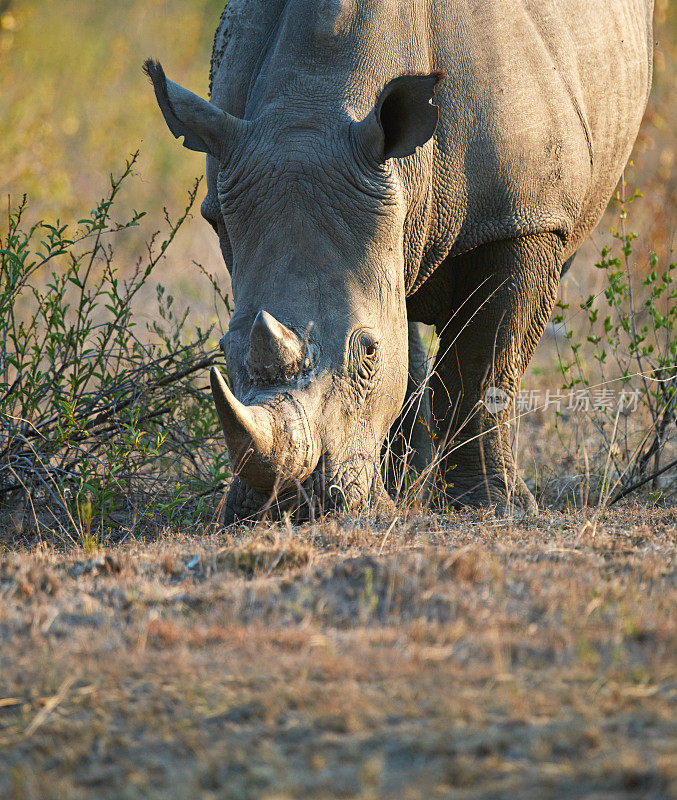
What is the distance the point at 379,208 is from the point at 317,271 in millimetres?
392

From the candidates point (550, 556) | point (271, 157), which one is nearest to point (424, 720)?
point (550, 556)

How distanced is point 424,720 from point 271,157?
8.39ft

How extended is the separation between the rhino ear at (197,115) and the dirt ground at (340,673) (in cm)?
169

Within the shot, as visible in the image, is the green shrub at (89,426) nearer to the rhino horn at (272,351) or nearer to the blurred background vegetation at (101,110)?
the rhino horn at (272,351)

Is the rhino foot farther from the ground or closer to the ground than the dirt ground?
closer to the ground

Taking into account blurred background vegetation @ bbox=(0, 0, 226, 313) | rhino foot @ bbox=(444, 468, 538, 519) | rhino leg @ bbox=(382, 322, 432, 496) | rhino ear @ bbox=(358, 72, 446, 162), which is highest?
blurred background vegetation @ bbox=(0, 0, 226, 313)

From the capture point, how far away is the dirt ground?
1925mm

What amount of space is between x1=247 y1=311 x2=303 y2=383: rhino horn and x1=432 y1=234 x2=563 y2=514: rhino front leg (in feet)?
4.03

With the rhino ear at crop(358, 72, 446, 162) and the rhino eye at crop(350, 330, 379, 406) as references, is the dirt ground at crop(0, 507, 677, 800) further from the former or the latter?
the rhino ear at crop(358, 72, 446, 162)

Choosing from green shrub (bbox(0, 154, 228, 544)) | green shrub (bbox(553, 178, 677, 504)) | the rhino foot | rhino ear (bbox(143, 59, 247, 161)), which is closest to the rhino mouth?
green shrub (bbox(0, 154, 228, 544))

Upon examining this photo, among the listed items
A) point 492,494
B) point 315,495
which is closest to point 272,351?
point 315,495

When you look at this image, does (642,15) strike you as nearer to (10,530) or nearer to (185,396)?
(185,396)

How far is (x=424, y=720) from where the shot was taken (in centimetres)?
207

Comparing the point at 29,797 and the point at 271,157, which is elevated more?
the point at 271,157
